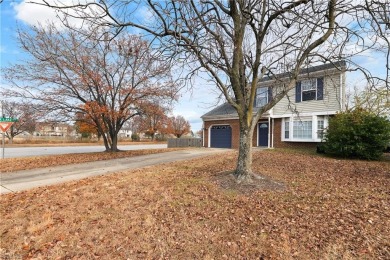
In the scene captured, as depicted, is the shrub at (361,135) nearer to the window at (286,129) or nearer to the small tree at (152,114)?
the window at (286,129)

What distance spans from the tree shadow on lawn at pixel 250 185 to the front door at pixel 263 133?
11.8m

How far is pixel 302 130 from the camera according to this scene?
51.8ft

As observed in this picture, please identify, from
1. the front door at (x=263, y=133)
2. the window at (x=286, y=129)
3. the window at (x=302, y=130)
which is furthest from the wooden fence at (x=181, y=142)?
the window at (x=302, y=130)

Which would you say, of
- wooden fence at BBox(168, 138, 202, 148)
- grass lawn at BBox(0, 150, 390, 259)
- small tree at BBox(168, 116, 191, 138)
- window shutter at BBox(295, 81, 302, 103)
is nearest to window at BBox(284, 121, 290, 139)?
window shutter at BBox(295, 81, 302, 103)

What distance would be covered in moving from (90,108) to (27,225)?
9.47 meters

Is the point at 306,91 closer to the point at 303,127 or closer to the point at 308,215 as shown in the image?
the point at 303,127

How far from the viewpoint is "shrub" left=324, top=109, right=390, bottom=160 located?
35.8 feet

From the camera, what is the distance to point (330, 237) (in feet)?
11.4

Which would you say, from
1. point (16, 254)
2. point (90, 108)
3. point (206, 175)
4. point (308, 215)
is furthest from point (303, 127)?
point (16, 254)

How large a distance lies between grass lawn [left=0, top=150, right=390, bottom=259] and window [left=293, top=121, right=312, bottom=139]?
9.66 metres

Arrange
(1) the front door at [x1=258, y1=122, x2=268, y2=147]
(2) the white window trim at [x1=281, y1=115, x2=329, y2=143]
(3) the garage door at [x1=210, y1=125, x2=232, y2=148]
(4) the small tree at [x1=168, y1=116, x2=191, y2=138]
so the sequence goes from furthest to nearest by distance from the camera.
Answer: (4) the small tree at [x1=168, y1=116, x2=191, y2=138]
(3) the garage door at [x1=210, y1=125, x2=232, y2=148]
(1) the front door at [x1=258, y1=122, x2=268, y2=147]
(2) the white window trim at [x1=281, y1=115, x2=329, y2=143]

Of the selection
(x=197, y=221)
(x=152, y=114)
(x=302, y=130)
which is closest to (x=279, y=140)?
(x=302, y=130)

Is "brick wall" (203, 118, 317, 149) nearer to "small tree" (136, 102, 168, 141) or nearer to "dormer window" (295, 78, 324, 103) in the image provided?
"dormer window" (295, 78, 324, 103)

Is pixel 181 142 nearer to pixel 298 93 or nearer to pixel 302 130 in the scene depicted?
pixel 302 130
